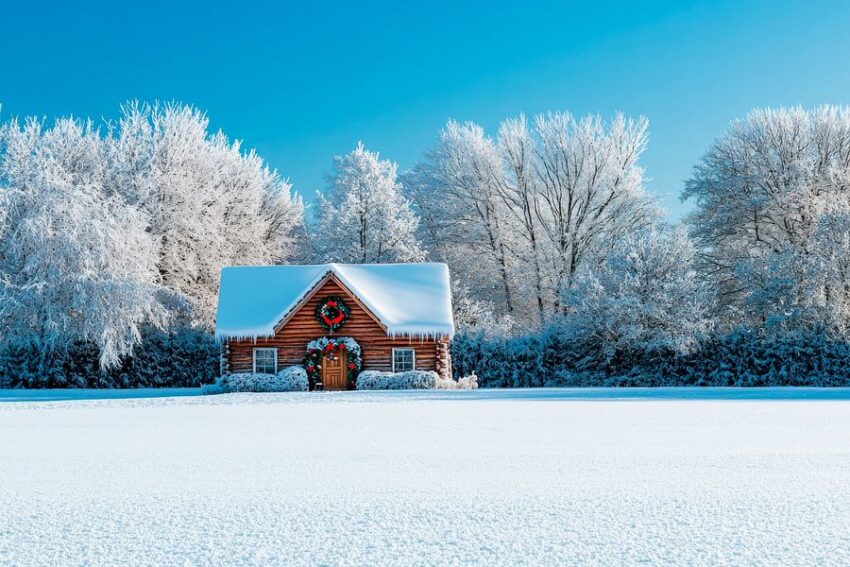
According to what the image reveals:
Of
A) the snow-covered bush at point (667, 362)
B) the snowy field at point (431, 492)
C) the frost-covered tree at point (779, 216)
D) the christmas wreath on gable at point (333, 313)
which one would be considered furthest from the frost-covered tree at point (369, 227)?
the snowy field at point (431, 492)

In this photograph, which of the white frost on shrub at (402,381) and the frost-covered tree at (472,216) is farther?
the frost-covered tree at (472,216)

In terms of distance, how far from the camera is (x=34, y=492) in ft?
28.6

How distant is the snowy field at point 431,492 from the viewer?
619 cm

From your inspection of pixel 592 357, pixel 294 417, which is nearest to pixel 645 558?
pixel 294 417

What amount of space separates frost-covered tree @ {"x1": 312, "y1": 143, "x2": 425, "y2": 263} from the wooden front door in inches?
409

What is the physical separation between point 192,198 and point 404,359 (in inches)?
546

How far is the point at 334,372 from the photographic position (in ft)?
100

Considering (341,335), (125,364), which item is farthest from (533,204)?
(125,364)

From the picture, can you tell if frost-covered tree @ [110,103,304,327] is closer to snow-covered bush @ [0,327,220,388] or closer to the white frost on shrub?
snow-covered bush @ [0,327,220,388]

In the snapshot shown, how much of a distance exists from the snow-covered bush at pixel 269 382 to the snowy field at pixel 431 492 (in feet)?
40.3

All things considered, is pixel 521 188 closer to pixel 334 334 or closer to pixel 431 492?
pixel 334 334

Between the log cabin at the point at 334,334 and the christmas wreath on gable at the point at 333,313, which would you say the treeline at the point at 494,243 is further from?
the christmas wreath on gable at the point at 333,313

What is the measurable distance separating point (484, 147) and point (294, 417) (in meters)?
26.6

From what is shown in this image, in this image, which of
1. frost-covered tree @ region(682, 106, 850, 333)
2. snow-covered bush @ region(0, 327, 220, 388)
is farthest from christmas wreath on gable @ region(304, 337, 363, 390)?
frost-covered tree @ region(682, 106, 850, 333)
